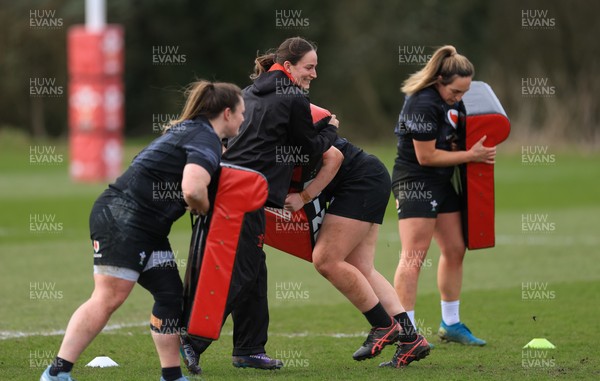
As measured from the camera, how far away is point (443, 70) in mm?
8672

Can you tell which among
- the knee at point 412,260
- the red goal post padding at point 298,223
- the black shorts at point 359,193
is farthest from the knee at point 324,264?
the knee at point 412,260

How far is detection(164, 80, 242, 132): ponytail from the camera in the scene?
22.3 ft

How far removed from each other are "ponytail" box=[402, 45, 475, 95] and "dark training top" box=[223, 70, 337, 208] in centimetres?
145

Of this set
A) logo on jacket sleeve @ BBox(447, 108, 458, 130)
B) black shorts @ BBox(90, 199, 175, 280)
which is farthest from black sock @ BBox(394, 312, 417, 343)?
black shorts @ BBox(90, 199, 175, 280)

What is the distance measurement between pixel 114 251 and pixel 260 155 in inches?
53.1

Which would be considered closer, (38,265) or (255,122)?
(255,122)

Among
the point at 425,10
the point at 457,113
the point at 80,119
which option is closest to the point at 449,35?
the point at 425,10

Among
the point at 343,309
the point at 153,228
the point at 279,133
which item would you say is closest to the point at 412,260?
the point at 279,133

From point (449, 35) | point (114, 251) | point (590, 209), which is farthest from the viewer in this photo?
point (449, 35)

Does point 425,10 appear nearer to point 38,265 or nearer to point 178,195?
point 38,265

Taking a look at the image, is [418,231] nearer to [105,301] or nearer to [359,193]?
[359,193]

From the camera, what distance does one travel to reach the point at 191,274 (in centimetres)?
673

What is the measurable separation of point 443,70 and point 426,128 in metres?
0.46

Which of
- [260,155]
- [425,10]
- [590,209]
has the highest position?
[425,10]
